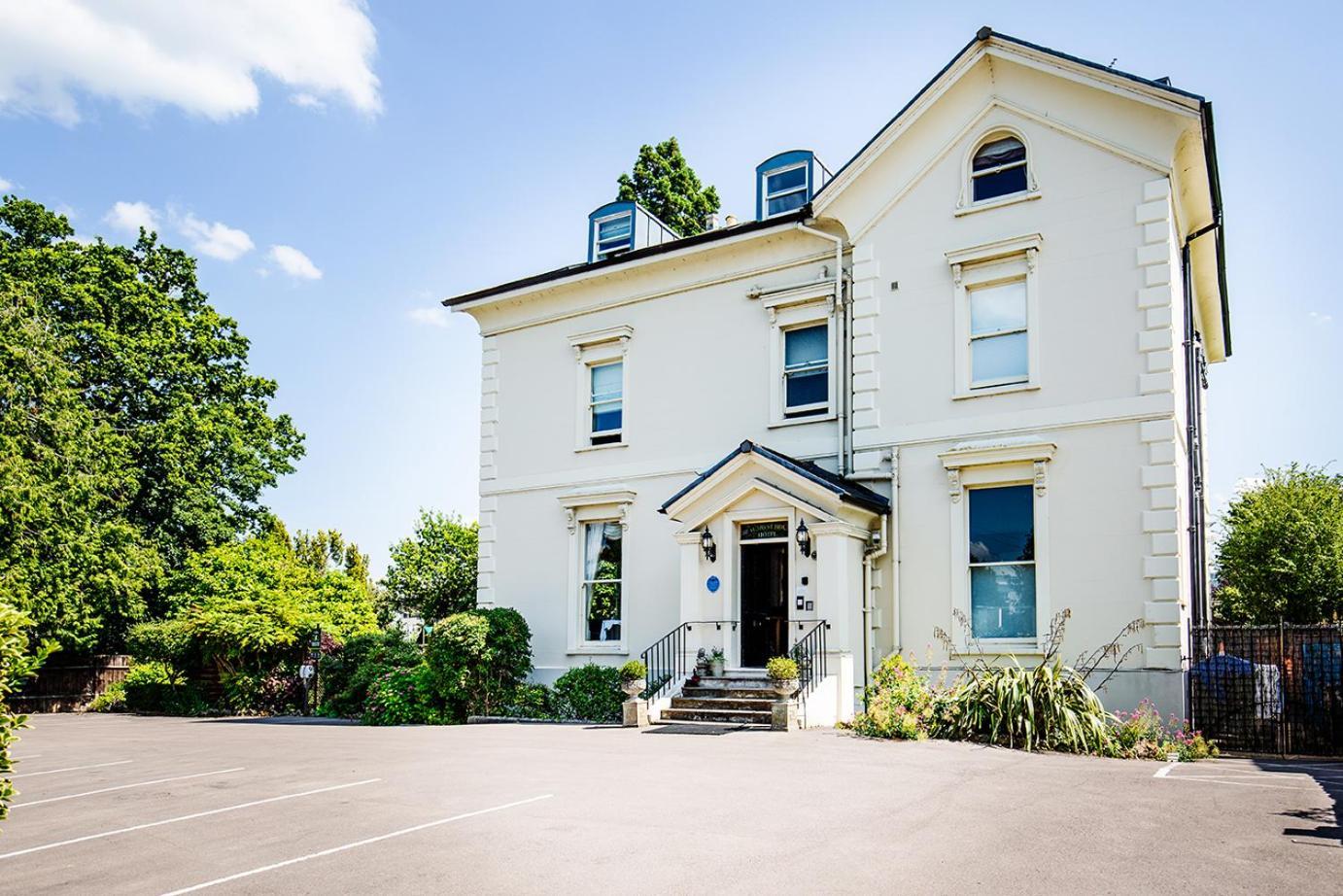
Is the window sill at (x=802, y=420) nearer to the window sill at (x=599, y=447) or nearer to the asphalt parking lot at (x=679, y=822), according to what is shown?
the window sill at (x=599, y=447)

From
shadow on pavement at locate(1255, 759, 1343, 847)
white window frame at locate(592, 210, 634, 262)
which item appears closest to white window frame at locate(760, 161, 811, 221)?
A: white window frame at locate(592, 210, 634, 262)

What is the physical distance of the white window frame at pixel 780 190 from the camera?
65.6 feet

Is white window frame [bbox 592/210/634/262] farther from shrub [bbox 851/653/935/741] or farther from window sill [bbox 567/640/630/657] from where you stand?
shrub [bbox 851/653/935/741]

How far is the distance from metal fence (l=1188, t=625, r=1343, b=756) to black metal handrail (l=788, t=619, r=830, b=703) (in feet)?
16.5

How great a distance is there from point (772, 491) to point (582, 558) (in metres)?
5.39

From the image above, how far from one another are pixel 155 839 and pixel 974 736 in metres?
9.37

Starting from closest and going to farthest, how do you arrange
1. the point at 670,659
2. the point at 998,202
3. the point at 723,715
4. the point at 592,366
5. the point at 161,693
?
the point at 723,715
the point at 998,202
the point at 670,659
the point at 592,366
the point at 161,693

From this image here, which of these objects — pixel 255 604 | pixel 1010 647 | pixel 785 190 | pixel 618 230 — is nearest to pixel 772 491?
pixel 1010 647

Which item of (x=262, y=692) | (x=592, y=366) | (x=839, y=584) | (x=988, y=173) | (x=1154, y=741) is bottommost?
(x=262, y=692)

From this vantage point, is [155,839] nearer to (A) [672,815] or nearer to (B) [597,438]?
(A) [672,815]

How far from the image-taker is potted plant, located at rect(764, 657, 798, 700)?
1529 centimetres

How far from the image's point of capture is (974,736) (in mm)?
13633

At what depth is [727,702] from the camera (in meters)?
16.4

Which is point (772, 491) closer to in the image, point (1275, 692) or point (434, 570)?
point (1275, 692)
